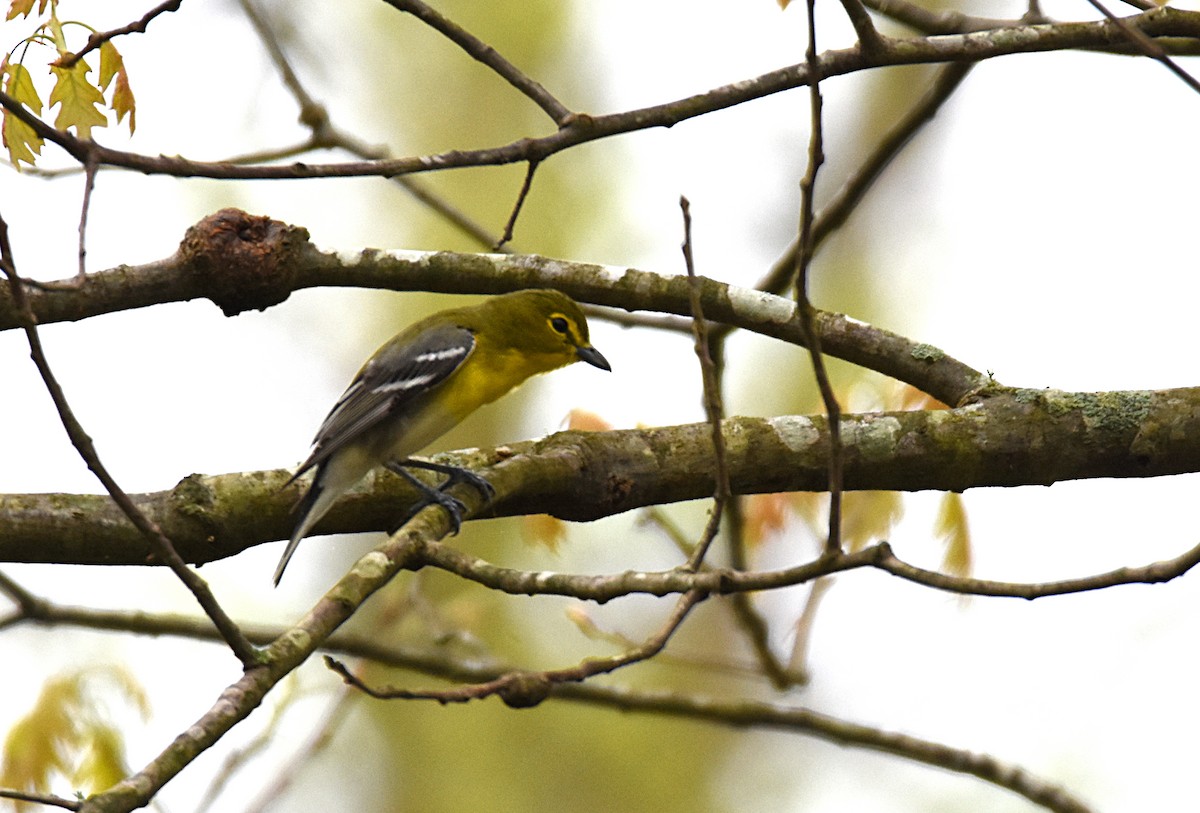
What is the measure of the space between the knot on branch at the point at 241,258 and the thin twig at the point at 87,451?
1471 mm

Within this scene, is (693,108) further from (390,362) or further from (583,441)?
(390,362)

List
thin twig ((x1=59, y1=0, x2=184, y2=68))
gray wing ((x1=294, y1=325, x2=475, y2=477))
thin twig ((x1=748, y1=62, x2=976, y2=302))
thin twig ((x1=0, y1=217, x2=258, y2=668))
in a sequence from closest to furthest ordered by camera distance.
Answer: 1. thin twig ((x1=0, y1=217, x2=258, y2=668))
2. thin twig ((x1=59, y1=0, x2=184, y2=68))
3. gray wing ((x1=294, y1=325, x2=475, y2=477))
4. thin twig ((x1=748, y1=62, x2=976, y2=302))

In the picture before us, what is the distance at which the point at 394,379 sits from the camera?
5223 mm

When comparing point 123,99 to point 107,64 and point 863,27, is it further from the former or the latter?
point 863,27

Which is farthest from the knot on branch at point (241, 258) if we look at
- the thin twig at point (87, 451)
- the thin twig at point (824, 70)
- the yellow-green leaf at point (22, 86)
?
the thin twig at point (87, 451)

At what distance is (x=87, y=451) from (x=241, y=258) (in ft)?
5.57

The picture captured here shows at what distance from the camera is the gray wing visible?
4.87 meters

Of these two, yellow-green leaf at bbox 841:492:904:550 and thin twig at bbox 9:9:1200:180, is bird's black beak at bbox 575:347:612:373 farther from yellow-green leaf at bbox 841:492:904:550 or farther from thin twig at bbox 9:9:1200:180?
thin twig at bbox 9:9:1200:180

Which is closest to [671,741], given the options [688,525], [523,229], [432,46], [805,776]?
[805,776]

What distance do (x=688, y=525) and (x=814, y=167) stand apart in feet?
27.2

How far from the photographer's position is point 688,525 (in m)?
10.7

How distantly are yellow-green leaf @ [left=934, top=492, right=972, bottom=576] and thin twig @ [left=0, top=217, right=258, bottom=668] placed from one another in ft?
12.0

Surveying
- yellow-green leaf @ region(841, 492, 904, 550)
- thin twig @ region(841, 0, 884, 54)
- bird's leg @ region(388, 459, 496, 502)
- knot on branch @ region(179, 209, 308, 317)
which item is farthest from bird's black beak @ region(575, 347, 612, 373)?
thin twig @ region(841, 0, 884, 54)

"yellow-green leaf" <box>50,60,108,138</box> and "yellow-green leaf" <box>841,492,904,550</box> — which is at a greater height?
"yellow-green leaf" <box>841,492,904,550</box>
